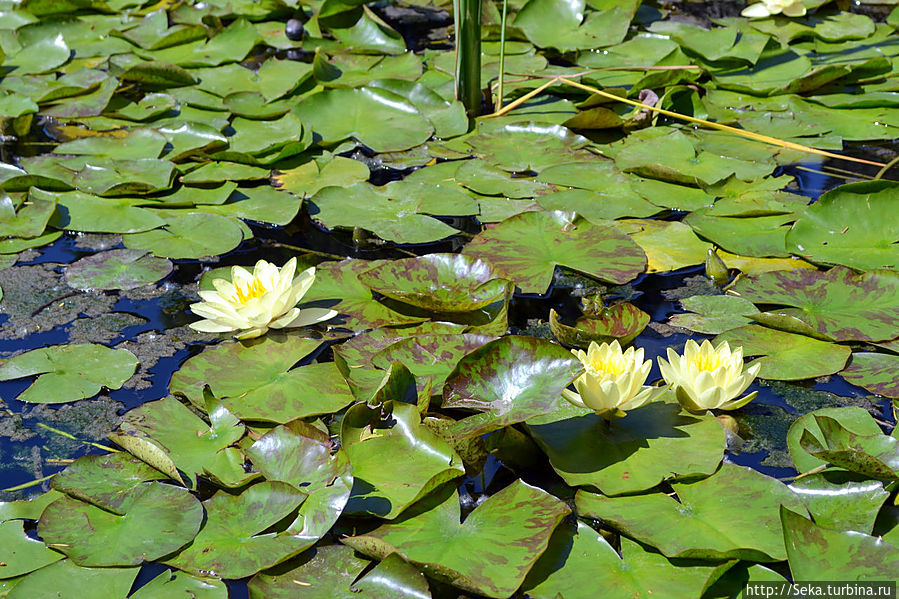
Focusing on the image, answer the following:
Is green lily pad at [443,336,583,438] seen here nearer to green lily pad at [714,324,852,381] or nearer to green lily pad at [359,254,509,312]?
green lily pad at [359,254,509,312]

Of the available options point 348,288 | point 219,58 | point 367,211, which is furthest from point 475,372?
point 219,58

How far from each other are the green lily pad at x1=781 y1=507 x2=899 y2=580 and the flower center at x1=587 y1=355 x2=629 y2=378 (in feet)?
1.57

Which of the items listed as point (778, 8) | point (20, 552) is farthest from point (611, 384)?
point (778, 8)

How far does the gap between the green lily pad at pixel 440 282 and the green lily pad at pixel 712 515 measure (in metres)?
0.73

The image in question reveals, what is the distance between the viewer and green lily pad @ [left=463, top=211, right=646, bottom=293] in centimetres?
252

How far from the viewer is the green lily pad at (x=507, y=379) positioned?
1796 millimetres

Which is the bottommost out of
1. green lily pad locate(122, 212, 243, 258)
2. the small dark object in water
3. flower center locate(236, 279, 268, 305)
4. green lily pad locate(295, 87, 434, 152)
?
green lily pad locate(122, 212, 243, 258)

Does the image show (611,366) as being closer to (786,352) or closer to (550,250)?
(786,352)

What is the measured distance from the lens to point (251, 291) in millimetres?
2271

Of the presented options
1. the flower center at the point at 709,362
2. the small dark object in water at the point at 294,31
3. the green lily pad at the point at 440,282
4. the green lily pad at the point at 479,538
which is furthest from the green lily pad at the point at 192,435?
the small dark object in water at the point at 294,31

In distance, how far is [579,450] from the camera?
183 centimetres

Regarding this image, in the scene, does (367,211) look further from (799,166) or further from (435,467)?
(799,166)

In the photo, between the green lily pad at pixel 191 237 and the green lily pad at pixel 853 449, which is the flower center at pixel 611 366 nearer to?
the green lily pad at pixel 853 449

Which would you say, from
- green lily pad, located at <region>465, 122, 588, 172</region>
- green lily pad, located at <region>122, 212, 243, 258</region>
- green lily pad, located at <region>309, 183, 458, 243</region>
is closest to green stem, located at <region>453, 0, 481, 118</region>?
green lily pad, located at <region>465, 122, 588, 172</region>
